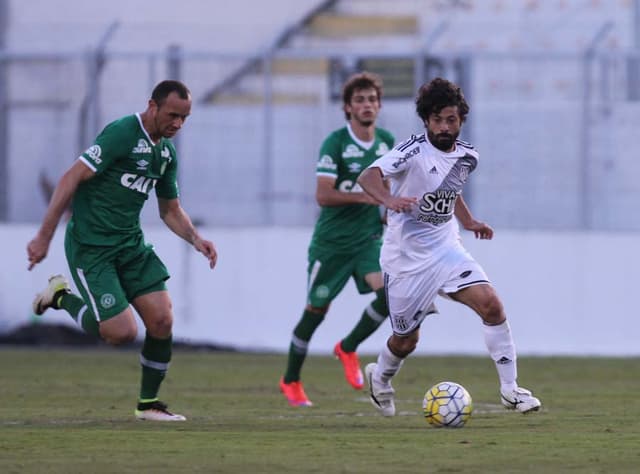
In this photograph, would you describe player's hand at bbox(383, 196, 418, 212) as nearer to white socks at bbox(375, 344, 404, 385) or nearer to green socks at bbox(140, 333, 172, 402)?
white socks at bbox(375, 344, 404, 385)

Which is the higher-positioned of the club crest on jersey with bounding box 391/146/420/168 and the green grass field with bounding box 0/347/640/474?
the club crest on jersey with bounding box 391/146/420/168

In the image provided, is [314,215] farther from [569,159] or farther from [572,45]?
[572,45]

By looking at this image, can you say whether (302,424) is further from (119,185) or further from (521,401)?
(119,185)

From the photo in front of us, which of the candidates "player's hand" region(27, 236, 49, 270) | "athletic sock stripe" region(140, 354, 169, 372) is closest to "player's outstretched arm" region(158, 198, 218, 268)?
"athletic sock stripe" region(140, 354, 169, 372)

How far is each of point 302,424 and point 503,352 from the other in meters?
1.33

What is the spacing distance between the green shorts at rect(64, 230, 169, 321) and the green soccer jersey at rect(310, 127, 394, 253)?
233 centimetres

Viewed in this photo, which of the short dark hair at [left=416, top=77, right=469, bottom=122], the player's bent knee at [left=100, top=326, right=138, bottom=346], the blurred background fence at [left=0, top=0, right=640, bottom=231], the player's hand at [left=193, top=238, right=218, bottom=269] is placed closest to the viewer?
the short dark hair at [left=416, top=77, right=469, bottom=122]

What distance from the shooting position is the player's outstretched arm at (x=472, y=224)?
9.78 metres

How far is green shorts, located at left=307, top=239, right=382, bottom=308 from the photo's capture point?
39.1 ft

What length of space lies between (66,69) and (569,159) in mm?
6201

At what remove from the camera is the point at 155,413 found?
980 centimetres

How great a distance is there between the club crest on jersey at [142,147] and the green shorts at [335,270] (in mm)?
2751

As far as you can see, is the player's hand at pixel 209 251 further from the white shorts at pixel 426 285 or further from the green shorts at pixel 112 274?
the white shorts at pixel 426 285

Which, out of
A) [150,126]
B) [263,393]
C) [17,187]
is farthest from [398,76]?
[150,126]
